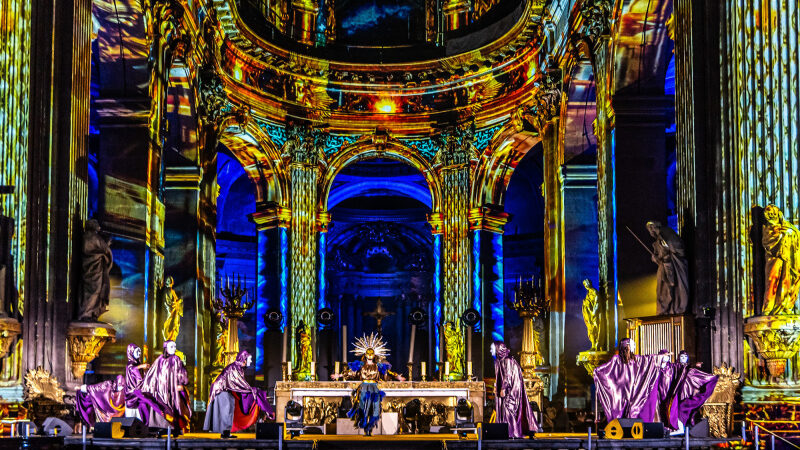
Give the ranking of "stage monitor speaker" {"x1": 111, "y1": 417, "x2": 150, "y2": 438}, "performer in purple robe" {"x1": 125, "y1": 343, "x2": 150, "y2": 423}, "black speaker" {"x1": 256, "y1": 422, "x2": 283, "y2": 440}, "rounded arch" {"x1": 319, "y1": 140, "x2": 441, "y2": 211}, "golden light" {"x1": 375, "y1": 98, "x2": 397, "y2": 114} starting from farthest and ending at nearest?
"golden light" {"x1": 375, "y1": 98, "x2": 397, "y2": 114} < "rounded arch" {"x1": 319, "y1": 140, "x2": 441, "y2": 211} < "performer in purple robe" {"x1": 125, "y1": 343, "x2": 150, "y2": 423} < "stage monitor speaker" {"x1": 111, "y1": 417, "x2": 150, "y2": 438} < "black speaker" {"x1": 256, "y1": 422, "x2": 283, "y2": 440}

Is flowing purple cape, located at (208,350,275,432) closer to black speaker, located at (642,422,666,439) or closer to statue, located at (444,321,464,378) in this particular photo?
black speaker, located at (642,422,666,439)

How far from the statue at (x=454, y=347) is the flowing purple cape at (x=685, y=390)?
1277cm

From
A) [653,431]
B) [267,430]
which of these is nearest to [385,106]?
[267,430]

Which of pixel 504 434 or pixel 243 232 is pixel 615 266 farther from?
pixel 243 232

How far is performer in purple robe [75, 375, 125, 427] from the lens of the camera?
13594 millimetres

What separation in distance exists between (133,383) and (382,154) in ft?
47.8

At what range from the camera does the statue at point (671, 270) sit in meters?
13.5

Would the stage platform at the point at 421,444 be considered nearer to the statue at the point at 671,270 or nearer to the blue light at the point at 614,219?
the statue at the point at 671,270

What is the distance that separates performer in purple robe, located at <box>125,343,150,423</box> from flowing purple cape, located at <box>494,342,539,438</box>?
513 cm

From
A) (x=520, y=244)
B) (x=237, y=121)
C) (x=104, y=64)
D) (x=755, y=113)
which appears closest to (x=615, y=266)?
(x=755, y=113)

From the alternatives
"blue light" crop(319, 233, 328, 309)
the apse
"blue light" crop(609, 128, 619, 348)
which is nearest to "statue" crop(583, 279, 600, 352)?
"blue light" crop(609, 128, 619, 348)

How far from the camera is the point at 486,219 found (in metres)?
26.9

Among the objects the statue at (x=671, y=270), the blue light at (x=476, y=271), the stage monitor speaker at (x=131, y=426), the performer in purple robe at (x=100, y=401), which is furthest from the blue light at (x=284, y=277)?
the statue at (x=671, y=270)

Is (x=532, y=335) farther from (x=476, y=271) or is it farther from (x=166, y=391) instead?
(x=166, y=391)
